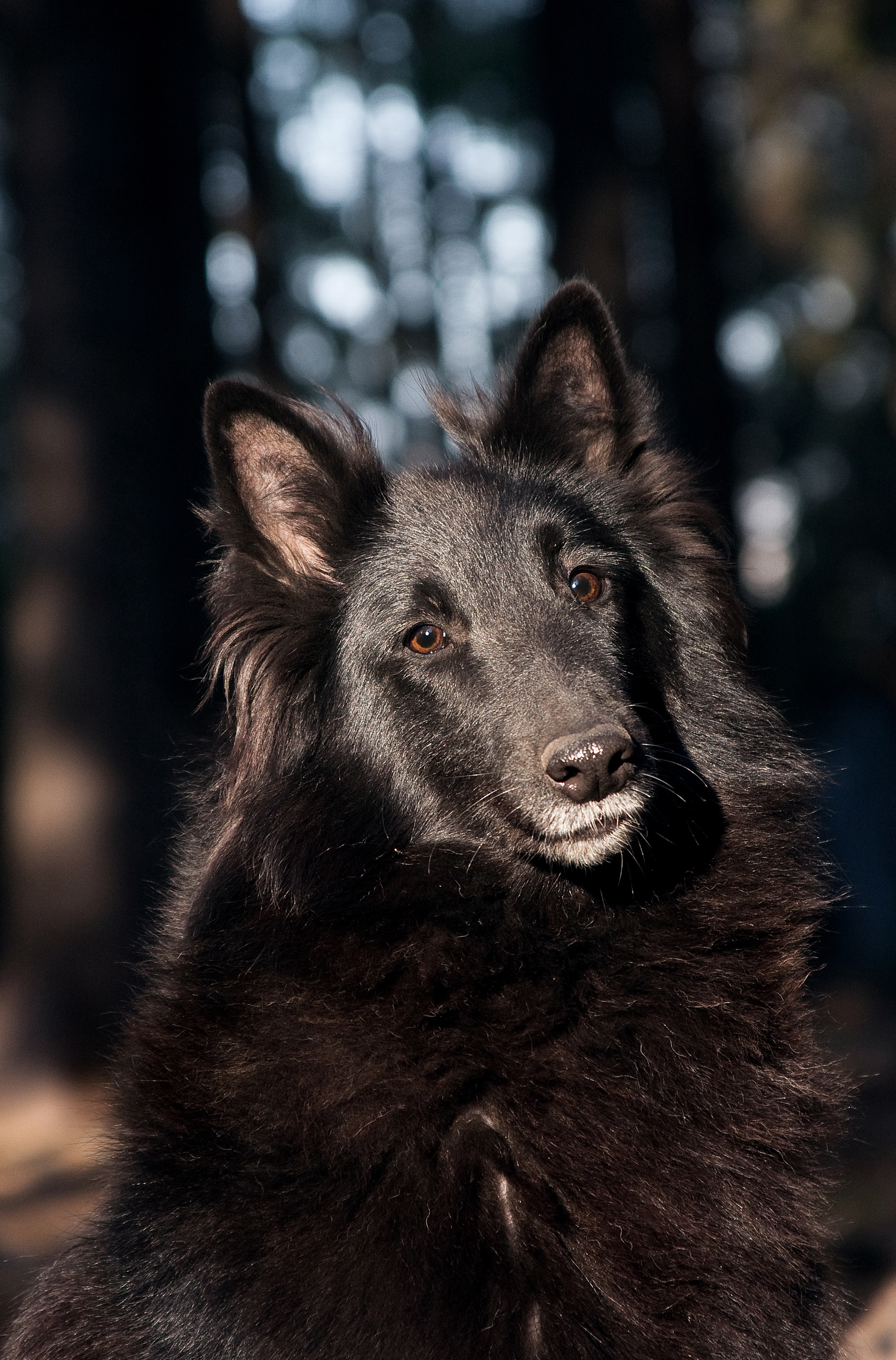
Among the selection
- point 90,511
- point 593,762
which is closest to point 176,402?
point 90,511

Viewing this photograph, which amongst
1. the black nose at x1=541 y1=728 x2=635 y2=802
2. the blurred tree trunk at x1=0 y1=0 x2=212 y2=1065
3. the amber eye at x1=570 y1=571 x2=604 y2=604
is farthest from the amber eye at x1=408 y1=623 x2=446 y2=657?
the blurred tree trunk at x1=0 y1=0 x2=212 y2=1065

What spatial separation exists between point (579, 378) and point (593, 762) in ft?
5.36

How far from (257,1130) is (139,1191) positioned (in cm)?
33

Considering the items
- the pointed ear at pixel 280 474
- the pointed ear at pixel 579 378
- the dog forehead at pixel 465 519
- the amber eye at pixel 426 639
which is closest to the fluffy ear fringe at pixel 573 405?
the pointed ear at pixel 579 378

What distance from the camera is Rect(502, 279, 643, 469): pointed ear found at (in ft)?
12.9

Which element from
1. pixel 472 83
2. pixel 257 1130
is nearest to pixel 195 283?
pixel 257 1130

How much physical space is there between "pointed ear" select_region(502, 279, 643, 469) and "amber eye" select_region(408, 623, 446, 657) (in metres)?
0.93

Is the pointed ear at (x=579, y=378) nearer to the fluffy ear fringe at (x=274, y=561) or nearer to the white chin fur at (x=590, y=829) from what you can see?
Answer: the fluffy ear fringe at (x=274, y=561)

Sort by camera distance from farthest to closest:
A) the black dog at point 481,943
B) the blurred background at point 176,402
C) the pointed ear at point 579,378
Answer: the blurred background at point 176,402 → the pointed ear at point 579,378 → the black dog at point 481,943

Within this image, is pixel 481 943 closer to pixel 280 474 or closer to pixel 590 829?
pixel 590 829

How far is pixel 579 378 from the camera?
13.5 ft

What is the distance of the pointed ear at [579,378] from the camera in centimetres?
394

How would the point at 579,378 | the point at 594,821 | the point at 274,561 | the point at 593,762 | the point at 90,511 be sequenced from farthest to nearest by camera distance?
the point at 90,511, the point at 579,378, the point at 274,561, the point at 594,821, the point at 593,762

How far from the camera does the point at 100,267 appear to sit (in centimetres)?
798
